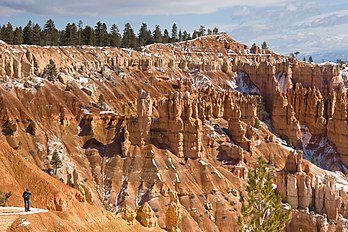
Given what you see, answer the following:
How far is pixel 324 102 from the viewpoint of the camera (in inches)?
4564

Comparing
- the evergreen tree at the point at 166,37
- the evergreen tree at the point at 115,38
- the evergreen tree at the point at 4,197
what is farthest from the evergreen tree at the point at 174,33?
the evergreen tree at the point at 4,197

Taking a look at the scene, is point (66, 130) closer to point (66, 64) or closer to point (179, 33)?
point (66, 64)

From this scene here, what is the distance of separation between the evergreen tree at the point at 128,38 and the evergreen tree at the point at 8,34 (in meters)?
36.1

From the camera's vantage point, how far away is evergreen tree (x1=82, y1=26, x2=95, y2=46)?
137500 mm

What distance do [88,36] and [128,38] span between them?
18240 millimetres

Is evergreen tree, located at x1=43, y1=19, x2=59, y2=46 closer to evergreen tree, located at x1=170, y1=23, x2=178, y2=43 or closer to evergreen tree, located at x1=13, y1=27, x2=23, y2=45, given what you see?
evergreen tree, located at x1=13, y1=27, x2=23, y2=45

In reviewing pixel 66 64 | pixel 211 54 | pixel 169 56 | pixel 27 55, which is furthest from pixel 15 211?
pixel 211 54

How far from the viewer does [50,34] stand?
132m

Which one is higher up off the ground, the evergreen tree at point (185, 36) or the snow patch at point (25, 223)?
the evergreen tree at point (185, 36)

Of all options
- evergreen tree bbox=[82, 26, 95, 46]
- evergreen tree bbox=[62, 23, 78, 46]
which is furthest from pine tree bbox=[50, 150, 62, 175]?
evergreen tree bbox=[82, 26, 95, 46]

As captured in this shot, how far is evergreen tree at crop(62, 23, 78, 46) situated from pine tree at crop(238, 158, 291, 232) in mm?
104333

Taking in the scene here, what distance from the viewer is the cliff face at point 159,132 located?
71938 mm

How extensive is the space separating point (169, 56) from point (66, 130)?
64622 millimetres

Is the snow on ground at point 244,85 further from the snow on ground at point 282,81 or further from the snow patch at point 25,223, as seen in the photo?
the snow patch at point 25,223
